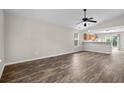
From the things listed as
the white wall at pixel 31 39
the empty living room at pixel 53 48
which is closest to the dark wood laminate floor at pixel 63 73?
the empty living room at pixel 53 48

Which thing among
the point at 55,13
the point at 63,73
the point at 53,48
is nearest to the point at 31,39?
the point at 53,48

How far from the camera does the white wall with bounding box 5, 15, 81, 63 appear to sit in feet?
12.2

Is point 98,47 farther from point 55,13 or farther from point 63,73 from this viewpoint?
point 63,73

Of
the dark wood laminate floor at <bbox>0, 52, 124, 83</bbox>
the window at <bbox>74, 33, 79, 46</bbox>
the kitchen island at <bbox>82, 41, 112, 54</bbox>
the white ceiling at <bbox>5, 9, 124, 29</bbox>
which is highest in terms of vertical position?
the white ceiling at <bbox>5, 9, 124, 29</bbox>

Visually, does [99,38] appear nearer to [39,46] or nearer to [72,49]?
[72,49]

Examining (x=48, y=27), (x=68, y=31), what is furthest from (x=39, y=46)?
(x=68, y=31)

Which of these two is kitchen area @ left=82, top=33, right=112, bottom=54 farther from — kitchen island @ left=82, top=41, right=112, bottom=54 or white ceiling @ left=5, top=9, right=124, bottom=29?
white ceiling @ left=5, top=9, right=124, bottom=29

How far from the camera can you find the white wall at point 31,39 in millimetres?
3725

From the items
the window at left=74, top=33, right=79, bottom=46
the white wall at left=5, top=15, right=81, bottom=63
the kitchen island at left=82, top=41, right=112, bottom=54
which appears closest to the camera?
the white wall at left=5, top=15, right=81, bottom=63

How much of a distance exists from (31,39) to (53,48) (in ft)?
5.43

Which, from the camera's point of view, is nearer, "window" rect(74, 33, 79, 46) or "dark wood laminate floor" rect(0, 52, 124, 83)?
"dark wood laminate floor" rect(0, 52, 124, 83)

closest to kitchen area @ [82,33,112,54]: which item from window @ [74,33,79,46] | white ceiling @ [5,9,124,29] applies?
window @ [74,33,79,46]
